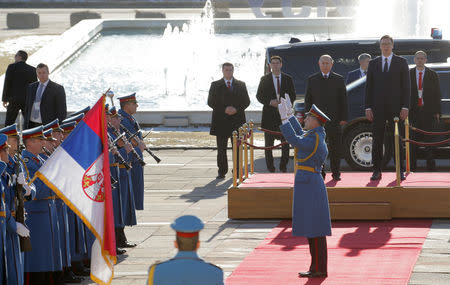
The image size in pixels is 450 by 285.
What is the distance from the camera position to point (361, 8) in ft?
159

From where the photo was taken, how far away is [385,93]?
1512 cm

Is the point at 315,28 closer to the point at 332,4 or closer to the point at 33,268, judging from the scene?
the point at 332,4

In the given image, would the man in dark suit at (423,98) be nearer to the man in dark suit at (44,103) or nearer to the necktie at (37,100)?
the man in dark suit at (44,103)

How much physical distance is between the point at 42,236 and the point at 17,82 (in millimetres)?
9194

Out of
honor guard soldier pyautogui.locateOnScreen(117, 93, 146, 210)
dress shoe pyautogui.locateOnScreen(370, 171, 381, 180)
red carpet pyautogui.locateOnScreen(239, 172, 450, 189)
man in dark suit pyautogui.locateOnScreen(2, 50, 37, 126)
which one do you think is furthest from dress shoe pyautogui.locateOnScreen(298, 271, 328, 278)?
man in dark suit pyautogui.locateOnScreen(2, 50, 37, 126)

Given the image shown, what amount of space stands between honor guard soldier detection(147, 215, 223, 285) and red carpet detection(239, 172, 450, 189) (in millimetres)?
8647

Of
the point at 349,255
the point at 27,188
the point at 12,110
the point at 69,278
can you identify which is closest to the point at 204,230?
the point at 349,255

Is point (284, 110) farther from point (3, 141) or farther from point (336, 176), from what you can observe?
point (336, 176)

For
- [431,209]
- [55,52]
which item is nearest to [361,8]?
[55,52]

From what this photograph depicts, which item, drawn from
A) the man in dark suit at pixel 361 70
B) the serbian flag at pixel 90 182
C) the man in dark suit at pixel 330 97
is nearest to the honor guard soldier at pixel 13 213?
the serbian flag at pixel 90 182

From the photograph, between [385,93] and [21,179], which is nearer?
[21,179]

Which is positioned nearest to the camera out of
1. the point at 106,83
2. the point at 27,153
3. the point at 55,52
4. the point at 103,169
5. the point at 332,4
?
the point at 103,169

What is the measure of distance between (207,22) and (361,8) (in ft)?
26.6

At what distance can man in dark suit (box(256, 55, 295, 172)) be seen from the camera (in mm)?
18328
